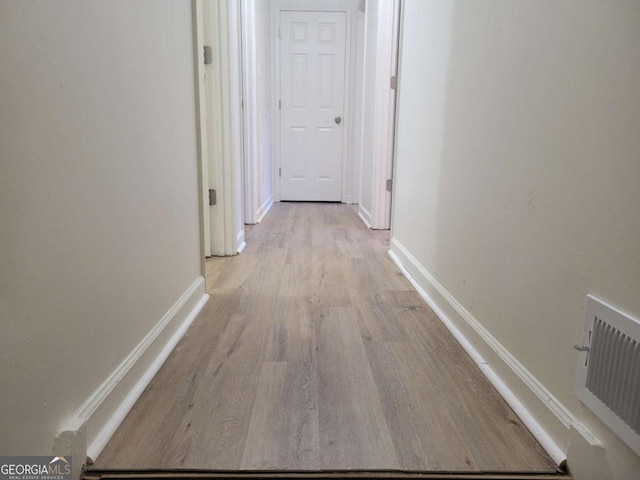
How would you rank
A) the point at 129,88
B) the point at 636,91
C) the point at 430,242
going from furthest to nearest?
the point at 430,242
the point at 129,88
the point at 636,91

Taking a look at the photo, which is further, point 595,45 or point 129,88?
point 129,88

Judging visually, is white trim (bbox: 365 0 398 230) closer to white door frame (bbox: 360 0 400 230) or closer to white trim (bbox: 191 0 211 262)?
white door frame (bbox: 360 0 400 230)

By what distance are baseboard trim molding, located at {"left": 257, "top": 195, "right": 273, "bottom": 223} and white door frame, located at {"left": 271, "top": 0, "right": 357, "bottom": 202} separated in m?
0.33

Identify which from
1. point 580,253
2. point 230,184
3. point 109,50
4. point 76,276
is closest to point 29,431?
point 76,276

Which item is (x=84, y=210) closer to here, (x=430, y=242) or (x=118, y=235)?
(x=118, y=235)

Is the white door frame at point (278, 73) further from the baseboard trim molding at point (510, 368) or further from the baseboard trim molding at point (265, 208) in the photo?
the baseboard trim molding at point (510, 368)

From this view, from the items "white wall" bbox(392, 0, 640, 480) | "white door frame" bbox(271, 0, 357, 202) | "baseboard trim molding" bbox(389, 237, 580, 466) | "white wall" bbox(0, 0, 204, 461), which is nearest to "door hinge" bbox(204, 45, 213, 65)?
"white wall" bbox(0, 0, 204, 461)

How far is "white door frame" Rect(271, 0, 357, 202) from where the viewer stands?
4793 millimetres

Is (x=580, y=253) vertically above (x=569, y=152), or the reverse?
(x=569, y=152)

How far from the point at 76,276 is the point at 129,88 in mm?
483

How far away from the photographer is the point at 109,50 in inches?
39.6

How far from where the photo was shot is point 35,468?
2.52ft

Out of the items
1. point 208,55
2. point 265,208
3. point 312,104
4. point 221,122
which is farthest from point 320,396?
point 312,104

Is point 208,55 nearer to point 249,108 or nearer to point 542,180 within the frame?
point 249,108
